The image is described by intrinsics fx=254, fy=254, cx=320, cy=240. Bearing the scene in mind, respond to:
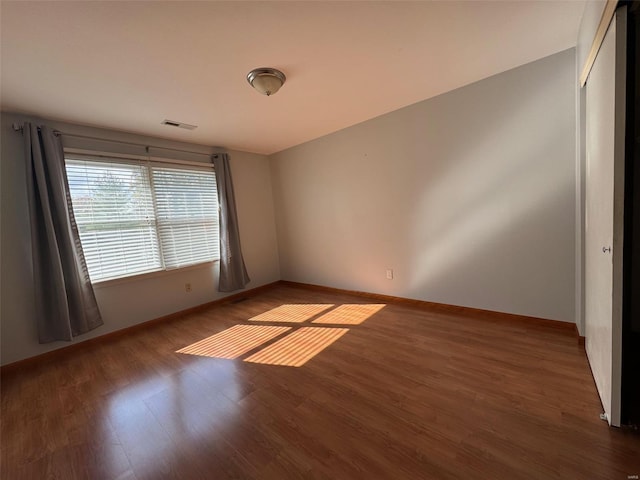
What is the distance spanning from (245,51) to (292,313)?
8.91 ft

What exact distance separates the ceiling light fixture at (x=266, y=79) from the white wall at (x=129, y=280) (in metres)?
2.01

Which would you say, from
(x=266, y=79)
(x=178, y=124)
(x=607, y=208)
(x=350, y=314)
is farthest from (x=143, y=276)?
(x=607, y=208)

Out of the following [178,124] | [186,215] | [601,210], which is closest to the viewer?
[601,210]

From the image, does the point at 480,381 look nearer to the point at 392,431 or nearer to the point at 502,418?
the point at 502,418

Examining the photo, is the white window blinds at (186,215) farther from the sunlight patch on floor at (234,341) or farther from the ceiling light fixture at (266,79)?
the ceiling light fixture at (266,79)

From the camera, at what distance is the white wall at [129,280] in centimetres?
236

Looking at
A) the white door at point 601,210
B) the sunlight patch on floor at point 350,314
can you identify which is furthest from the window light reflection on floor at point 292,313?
the white door at point 601,210

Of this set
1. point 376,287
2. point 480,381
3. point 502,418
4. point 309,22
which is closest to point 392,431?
point 502,418

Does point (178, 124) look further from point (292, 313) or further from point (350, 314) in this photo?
point (350, 314)

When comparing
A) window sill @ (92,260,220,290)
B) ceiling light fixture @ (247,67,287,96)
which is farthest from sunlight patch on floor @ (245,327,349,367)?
ceiling light fixture @ (247,67,287,96)

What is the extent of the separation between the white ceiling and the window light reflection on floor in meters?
2.40

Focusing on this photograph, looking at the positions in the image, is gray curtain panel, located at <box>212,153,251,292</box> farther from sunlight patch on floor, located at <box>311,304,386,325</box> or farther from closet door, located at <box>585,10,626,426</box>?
closet door, located at <box>585,10,626,426</box>

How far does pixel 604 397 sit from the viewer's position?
138cm

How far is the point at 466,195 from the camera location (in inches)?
104
